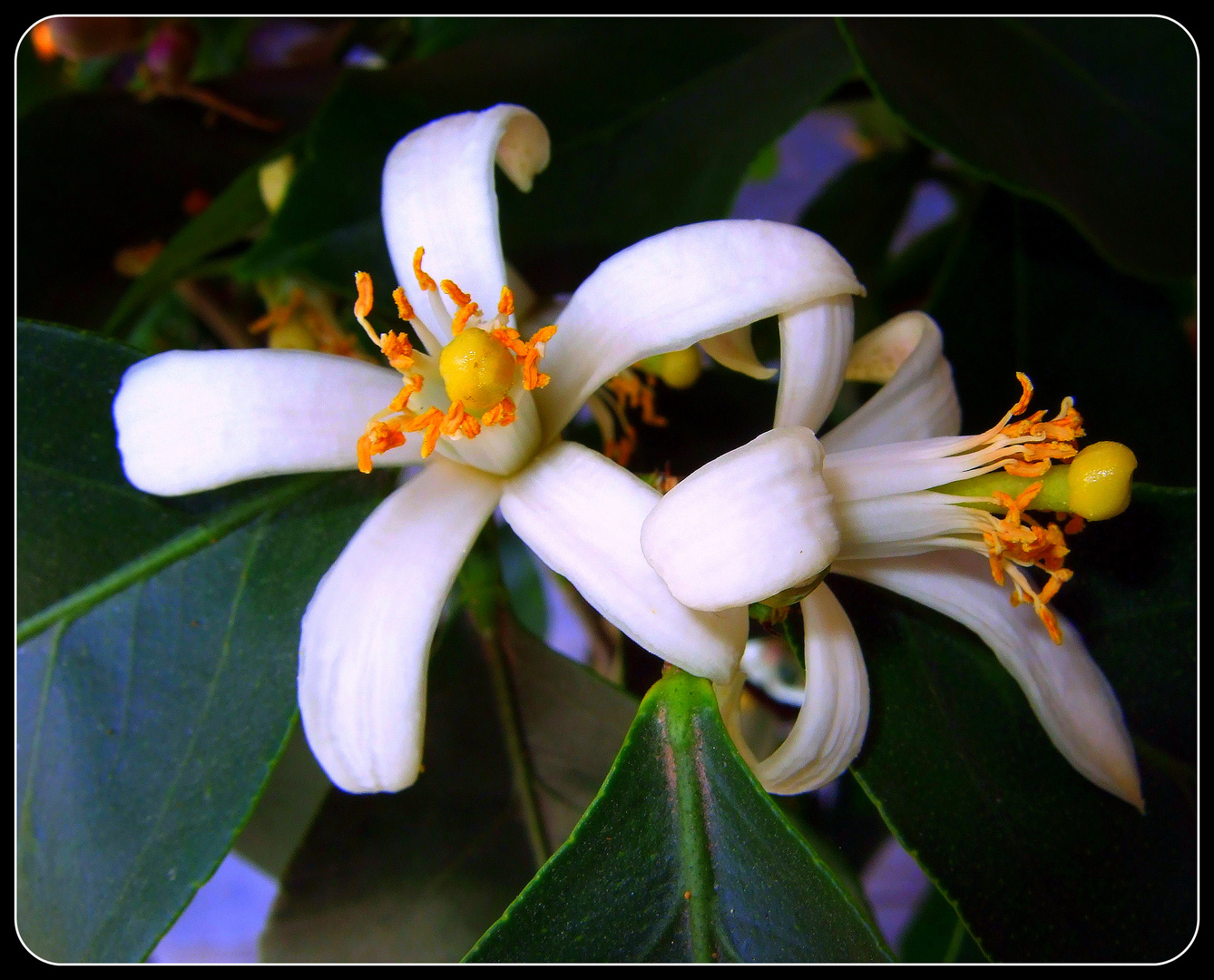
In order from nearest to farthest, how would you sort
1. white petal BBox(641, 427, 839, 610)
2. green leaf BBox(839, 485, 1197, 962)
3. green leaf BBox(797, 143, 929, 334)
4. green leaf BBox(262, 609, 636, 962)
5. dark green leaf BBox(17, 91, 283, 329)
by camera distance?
1. white petal BBox(641, 427, 839, 610)
2. green leaf BBox(839, 485, 1197, 962)
3. green leaf BBox(262, 609, 636, 962)
4. dark green leaf BBox(17, 91, 283, 329)
5. green leaf BBox(797, 143, 929, 334)

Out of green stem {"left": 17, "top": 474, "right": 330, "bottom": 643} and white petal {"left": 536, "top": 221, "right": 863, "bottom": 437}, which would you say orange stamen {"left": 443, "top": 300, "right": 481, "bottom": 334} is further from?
green stem {"left": 17, "top": 474, "right": 330, "bottom": 643}

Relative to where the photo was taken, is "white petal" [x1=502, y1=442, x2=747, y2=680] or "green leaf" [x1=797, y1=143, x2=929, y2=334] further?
"green leaf" [x1=797, y1=143, x2=929, y2=334]

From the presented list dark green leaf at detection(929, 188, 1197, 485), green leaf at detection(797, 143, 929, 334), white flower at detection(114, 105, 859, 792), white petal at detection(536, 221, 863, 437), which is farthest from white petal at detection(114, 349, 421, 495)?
green leaf at detection(797, 143, 929, 334)

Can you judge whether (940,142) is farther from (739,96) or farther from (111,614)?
(111,614)

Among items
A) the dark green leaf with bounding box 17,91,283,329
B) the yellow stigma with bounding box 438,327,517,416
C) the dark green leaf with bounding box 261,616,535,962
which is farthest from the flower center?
the dark green leaf with bounding box 17,91,283,329

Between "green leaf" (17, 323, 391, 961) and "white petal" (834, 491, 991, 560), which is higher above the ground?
"white petal" (834, 491, 991, 560)

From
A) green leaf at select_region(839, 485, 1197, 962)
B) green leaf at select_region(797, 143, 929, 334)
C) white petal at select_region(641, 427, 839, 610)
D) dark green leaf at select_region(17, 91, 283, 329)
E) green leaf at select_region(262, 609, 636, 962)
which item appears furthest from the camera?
green leaf at select_region(797, 143, 929, 334)

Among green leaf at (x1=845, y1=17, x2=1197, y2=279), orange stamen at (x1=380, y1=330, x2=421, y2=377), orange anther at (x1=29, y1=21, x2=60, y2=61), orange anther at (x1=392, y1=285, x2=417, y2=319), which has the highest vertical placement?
green leaf at (x1=845, y1=17, x2=1197, y2=279)
